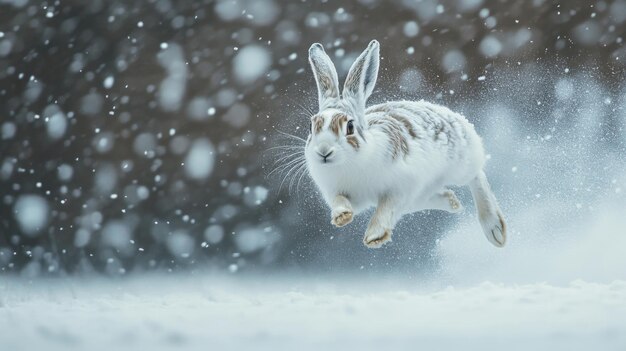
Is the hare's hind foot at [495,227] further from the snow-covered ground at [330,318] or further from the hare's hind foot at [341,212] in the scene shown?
the hare's hind foot at [341,212]

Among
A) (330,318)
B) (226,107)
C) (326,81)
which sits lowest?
(330,318)

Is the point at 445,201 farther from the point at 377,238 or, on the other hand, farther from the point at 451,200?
the point at 377,238

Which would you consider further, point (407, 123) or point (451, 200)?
point (451, 200)

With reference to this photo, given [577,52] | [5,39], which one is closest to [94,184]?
[5,39]

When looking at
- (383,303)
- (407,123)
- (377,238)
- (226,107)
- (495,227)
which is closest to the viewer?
(377,238)

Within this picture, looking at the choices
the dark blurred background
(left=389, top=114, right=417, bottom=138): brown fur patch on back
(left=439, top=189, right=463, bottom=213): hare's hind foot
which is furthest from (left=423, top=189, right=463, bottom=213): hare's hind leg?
the dark blurred background

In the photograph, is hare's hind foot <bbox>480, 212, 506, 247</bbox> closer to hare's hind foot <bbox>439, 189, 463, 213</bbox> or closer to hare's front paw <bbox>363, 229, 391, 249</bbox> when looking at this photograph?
hare's hind foot <bbox>439, 189, 463, 213</bbox>

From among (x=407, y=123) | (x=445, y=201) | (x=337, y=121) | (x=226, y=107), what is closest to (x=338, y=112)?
(x=337, y=121)
